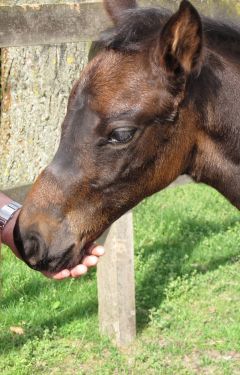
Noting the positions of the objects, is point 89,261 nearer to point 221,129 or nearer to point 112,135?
point 112,135

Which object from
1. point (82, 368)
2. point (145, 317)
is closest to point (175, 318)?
point (145, 317)

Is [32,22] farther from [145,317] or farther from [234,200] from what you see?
[145,317]

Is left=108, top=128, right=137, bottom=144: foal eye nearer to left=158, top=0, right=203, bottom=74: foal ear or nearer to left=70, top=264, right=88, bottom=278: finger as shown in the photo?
left=158, top=0, right=203, bottom=74: foal ear

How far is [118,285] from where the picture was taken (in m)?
4.32

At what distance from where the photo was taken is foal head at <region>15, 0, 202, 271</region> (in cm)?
276

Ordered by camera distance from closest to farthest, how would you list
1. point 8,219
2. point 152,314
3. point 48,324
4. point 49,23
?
point 8,219 → point 49,23 → point 48,324 → point 152,314

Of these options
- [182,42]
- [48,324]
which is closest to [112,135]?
[182,42]

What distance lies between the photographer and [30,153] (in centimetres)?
609

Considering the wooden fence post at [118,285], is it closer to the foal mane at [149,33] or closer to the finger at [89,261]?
the finger at [89,261]

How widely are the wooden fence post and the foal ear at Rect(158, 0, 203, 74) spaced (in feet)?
5.13

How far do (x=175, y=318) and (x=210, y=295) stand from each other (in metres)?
0.47

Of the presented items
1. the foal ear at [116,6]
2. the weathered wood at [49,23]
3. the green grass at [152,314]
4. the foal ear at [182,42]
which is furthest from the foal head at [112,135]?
the green grass at [152,314]

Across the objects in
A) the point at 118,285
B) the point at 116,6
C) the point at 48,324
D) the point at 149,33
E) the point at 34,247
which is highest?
the point at 149,33

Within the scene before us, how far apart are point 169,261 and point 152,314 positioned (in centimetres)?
83
